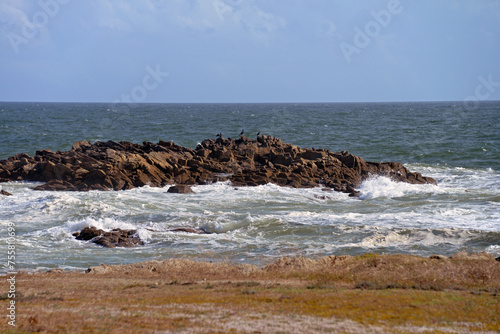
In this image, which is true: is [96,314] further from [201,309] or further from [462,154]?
[462,154]

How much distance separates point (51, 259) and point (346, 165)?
19781 mm

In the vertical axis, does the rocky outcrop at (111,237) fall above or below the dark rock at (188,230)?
above

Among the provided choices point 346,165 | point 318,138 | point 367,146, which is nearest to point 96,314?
point 346,165

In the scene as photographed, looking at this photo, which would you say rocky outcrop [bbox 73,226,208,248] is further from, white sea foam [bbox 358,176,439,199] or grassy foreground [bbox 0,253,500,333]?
white sea foam [bbox 358,176,439,199]

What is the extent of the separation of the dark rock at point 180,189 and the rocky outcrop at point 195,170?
1.63 meters

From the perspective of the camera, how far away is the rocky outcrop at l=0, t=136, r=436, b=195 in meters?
27.2

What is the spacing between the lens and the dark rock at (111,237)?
16734mm

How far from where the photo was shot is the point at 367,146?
156ft

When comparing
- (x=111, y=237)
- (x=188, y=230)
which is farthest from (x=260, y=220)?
(x=111, y=237)

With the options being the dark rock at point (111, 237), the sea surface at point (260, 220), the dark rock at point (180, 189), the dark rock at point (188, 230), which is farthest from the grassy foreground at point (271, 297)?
the dark rock at point (180, 189)

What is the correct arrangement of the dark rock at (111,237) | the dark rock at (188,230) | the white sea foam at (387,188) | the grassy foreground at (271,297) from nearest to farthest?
1. the grassy foreground at (271,297)
2. the dark rock at (111,237)
3. the dark rock at (188,230)
4. the white sea foam at (387,188)

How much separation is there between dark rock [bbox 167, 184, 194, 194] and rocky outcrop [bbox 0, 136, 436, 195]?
64.1 inches

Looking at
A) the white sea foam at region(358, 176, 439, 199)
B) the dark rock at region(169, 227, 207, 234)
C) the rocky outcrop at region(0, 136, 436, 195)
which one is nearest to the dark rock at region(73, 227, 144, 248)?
the dark rock at region(169, 227, 207, 234)

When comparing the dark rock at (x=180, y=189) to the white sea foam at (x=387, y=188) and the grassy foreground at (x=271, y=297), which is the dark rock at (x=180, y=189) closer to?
the white sea foam at (x=387, y=188)
